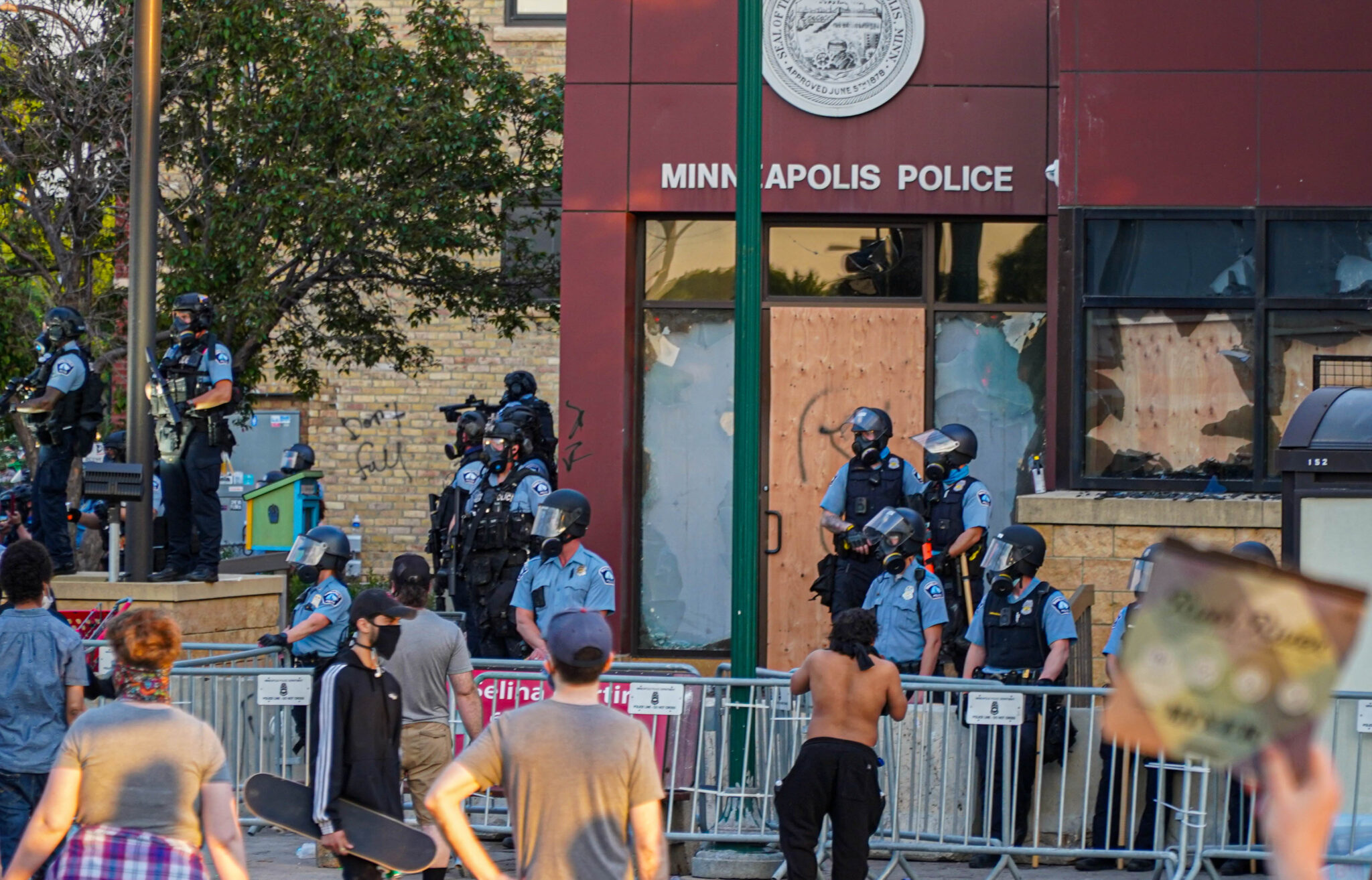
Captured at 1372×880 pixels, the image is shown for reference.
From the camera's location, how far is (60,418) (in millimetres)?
11898

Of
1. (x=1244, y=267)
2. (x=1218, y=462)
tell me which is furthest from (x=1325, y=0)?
(x=1218, y=462)

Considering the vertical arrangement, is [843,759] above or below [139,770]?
below

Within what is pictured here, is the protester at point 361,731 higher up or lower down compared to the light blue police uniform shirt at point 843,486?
lower down

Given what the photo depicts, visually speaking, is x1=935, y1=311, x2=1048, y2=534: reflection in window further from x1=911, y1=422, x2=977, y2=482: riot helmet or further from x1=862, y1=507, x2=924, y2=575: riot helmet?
x1=862, y1=507, x2=924, y2=575: riot helmet

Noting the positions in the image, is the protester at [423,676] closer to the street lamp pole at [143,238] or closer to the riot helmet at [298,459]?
the street lamp pole at [143,238]

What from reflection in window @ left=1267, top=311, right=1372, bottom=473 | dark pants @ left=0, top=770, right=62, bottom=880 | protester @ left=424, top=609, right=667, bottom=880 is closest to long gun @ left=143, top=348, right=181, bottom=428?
dark pants @ left=0, top=770, right=62, bottom=880

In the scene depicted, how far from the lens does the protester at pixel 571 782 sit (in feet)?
14.5

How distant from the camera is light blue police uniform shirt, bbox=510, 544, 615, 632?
990 centimetres

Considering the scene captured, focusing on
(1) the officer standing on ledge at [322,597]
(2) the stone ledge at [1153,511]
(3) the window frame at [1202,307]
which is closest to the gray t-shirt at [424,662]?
(1) the officer standing on ledge at [322,597]

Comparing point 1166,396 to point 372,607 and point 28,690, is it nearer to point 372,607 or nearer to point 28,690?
point 372,607

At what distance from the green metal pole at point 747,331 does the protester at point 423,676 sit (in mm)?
1534

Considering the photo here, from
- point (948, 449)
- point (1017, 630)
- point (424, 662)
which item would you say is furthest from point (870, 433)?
point (424, 662)

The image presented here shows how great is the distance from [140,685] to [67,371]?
7.34 meters

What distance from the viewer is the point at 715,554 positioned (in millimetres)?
13586
